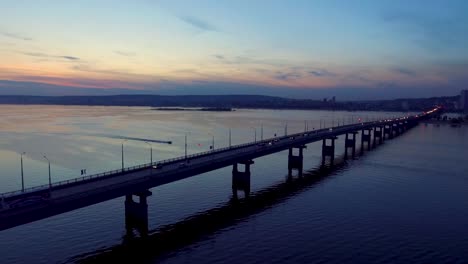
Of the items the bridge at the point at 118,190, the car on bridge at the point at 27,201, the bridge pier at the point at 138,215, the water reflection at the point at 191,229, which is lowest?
the water reflection at the point at 191,229

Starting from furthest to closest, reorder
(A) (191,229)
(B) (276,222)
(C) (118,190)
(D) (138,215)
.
→ (B) (276,222), (D) (138,215), (A) (191,229), (C) (118,190)

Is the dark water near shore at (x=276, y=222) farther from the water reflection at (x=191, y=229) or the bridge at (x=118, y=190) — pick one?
the bridge at (x=118, y=190)

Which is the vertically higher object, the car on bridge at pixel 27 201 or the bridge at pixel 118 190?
the car on bridge at pixel 27 201

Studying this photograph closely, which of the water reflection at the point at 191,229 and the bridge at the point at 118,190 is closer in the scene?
the bridge at the point at 118,190

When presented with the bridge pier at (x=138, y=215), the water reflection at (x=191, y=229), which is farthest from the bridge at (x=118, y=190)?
the water reflection at (x=191, y=229)

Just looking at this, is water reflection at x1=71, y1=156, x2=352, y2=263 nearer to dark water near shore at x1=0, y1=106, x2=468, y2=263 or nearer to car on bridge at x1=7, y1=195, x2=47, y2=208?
dark water near shore at x1=0, y1=106, x2=468, y2=263

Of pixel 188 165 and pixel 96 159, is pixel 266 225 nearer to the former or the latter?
pixel 188 165

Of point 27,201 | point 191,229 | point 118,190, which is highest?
point 27,201

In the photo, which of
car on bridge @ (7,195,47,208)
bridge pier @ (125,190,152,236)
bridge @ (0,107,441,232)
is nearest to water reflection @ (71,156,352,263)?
bridge pier @ (125,190,152,236)

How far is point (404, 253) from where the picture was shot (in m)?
44.7

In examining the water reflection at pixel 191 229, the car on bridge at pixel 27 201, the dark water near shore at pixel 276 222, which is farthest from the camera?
the dark water near shore at pixel 276 222

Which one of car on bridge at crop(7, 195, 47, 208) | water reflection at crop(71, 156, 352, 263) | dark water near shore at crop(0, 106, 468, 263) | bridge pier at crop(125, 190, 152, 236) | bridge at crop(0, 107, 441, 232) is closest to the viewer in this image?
car on bridge at crop(7, 195, 47, 208)

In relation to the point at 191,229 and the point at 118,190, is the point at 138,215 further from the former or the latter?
the point at 191,229

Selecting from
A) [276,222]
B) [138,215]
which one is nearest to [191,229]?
[138,215]
